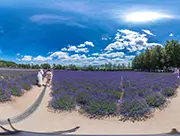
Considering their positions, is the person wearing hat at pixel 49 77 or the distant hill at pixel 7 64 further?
the person wearing hat at pixel 49 77

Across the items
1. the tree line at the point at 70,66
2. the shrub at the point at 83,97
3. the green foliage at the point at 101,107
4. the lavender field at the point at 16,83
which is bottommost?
the green foliage at the point at 101,107

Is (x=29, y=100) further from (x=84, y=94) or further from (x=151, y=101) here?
(x=151, y=101)

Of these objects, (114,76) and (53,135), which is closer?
(53,135)

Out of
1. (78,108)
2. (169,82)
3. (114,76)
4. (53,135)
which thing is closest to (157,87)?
(169,82)

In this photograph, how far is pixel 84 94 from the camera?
8.29ft

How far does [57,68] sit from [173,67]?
571mm

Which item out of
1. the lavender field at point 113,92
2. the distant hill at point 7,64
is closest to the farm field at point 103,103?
the lavender field at point 113,92

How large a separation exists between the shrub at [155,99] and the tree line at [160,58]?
13 cm

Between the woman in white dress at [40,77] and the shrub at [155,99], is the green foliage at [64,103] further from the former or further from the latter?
the shrub at [155,99]

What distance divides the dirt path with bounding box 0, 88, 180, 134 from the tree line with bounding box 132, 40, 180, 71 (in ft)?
0.61

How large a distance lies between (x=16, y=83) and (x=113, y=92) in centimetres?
49

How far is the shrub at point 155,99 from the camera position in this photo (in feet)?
8.14

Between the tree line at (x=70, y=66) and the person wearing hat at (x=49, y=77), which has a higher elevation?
the tree line at (x=70, y=66)

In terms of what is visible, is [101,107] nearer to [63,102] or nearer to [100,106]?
[100,106]
